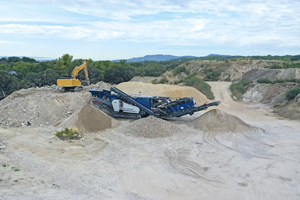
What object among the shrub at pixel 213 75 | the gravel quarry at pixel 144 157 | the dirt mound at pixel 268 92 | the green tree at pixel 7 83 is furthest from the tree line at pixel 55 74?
the dirt mound at pixel 268 92

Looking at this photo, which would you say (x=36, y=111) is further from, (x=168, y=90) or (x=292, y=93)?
(x=292, y=93)

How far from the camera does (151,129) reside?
1035 centimetres

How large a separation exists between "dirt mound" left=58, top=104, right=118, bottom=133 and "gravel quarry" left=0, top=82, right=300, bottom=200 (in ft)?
0.16

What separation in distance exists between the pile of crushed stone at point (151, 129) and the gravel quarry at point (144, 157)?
46mm

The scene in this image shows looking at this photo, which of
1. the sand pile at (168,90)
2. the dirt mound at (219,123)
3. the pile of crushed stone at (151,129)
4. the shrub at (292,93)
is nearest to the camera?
the pile of crushed stone at (151,129)

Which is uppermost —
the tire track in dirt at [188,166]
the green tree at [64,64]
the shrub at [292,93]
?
the green tree at [64,64]

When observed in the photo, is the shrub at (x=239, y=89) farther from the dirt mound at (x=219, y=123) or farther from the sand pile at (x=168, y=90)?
the dirt mound at (x=219, y=123)

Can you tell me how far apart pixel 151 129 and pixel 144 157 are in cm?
243

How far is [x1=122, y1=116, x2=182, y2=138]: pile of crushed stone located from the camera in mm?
10219

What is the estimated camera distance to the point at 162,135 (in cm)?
1020

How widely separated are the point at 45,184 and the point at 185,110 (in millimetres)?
7890

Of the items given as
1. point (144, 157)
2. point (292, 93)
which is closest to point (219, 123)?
→ point (144, 157)

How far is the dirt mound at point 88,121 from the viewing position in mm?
10656

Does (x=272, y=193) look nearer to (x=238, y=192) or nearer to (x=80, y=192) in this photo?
(x=238, y=192)
